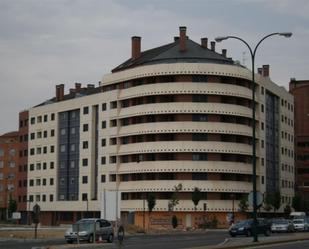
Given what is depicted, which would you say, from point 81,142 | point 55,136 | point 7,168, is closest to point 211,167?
point 81,142

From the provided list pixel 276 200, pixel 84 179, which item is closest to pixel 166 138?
pixel 84 179

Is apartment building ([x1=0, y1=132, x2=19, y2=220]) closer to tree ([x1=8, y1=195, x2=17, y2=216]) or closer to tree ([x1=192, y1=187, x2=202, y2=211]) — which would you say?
tree ([x1=8, y1=195, x2=17, y2=216])

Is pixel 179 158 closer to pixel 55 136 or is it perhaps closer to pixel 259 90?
pixel 259 90

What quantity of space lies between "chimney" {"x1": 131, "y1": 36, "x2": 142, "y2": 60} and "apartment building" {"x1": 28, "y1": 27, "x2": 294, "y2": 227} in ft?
0.06

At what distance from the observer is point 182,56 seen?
4429 inches

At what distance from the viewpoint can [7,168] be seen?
15462 cm

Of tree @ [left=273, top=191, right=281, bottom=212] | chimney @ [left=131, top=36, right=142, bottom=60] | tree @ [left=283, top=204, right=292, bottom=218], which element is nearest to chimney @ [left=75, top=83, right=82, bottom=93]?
chimney @ [left=131, top=36, right=142, bottom=60]

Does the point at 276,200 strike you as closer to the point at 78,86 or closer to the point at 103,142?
the point at 103,142

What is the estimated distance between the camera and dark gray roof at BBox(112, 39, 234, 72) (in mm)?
112000

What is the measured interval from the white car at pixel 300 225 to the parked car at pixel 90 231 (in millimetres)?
30499

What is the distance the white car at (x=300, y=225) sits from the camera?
250ft

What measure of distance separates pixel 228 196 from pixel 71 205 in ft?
94.4

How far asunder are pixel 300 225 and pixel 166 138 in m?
34.4

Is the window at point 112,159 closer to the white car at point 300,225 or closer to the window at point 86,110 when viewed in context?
the window at point 86,110
